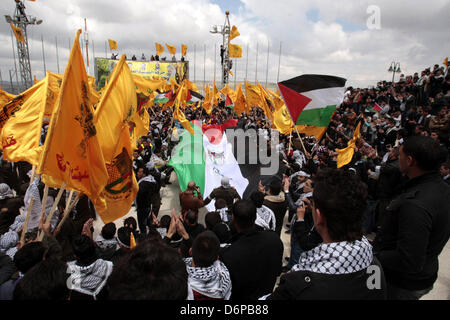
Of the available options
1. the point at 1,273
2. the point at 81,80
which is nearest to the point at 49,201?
the point at 1,273

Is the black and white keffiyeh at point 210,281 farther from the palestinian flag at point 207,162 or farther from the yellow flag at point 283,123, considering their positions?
the yellow flag at point 283,123

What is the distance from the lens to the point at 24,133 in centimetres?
375

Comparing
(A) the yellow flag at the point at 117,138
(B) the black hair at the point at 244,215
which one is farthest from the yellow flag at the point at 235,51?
(B) the black hair at the point at 244,215

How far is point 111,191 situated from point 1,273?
131cm

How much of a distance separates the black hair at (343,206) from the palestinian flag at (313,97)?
4351 mm

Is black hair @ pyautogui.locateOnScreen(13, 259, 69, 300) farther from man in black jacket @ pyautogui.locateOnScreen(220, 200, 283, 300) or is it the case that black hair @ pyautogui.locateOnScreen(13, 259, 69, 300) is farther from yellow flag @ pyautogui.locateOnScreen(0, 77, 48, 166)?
yellow flag @ pyautogui.locateOnScreen(0, 77, 48, 166)

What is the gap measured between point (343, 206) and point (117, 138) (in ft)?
8.42

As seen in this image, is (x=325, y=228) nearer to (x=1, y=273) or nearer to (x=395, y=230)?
(x=395, y=230)

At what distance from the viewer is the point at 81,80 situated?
269cm

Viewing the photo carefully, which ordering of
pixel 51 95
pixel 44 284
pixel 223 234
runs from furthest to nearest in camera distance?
pixel 51 95, pixel 223 234, pixel 44 284

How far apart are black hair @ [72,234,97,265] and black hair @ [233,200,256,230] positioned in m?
1.31

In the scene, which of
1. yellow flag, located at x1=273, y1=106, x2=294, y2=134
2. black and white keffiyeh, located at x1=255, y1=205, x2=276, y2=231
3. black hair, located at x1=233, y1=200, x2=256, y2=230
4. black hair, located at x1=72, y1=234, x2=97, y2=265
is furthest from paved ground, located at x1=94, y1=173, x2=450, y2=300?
black hair, located at x1=72, y1=234, x2=97, y2=265

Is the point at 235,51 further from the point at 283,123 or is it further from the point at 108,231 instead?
the point at 108,231

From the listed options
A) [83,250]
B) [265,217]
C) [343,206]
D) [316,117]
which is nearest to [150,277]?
[343,206]
